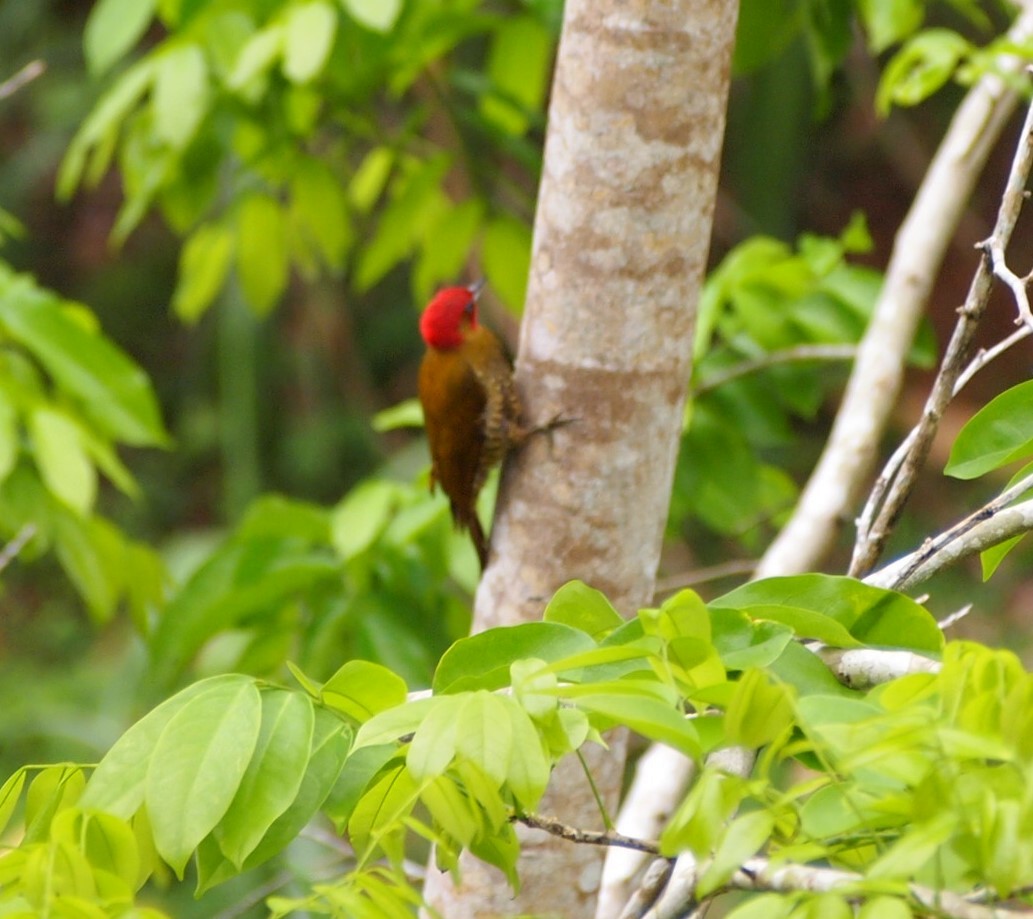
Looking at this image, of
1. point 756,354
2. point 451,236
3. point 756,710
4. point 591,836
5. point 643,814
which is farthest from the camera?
point 451,236

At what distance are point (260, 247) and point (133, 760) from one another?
1790mm

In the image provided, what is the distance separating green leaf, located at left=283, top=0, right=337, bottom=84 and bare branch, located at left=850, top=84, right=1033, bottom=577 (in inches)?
42.1

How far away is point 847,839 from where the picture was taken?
26.3 inches

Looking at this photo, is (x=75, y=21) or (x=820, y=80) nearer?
(x=820, y=80)

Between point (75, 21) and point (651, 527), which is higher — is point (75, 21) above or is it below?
above

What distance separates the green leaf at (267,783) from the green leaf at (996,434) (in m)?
0.48

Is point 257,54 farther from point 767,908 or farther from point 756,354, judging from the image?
point 767,908

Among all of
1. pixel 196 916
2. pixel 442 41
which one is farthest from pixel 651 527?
pixel 196 916

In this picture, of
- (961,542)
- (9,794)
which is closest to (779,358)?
(961,542)

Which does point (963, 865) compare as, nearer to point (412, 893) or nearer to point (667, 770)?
point (412, 893)

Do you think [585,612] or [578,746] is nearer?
[578,746]

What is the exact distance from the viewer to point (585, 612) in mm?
867

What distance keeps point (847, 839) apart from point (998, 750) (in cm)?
12

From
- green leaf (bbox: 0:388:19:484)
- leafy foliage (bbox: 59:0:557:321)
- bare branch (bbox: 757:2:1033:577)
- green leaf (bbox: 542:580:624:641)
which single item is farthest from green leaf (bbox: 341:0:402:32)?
green leaf (bbox: 542:580:624:641)
